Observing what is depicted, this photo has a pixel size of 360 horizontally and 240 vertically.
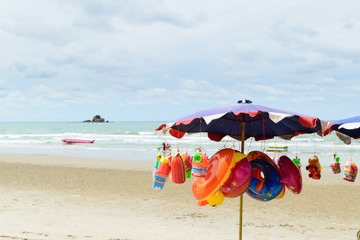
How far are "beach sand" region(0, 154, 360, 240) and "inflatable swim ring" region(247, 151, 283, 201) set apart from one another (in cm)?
337

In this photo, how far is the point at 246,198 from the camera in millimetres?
11688

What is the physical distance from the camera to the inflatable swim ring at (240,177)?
4.61 meters

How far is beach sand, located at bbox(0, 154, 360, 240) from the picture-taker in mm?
8047

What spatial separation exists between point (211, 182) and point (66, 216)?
6173 mm

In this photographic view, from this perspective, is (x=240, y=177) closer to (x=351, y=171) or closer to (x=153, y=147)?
(x=351, y=171)

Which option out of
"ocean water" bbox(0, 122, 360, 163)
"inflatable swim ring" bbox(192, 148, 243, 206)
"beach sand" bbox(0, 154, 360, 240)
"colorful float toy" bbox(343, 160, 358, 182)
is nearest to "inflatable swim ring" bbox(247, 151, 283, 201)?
"inflatable swim ring" bbox(192, 148, 243, 206)

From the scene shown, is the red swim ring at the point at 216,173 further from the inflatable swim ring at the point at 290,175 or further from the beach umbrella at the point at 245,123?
the inflatable swim ring at the point at 290,175

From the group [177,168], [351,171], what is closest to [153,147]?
[351,171]

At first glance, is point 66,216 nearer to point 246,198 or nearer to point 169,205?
point 169,205

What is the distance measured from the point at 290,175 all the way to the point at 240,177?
92 centimetres

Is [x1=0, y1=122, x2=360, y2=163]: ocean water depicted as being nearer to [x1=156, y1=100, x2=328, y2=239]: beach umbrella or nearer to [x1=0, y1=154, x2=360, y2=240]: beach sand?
[x1=0, y1=154, x2=360, y2=240]: beach sand

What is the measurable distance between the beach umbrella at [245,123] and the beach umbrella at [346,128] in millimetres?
346

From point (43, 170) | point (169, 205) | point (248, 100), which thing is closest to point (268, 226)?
point (169, 205)

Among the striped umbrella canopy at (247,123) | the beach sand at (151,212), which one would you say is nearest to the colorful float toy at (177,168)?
the striped umbrella canopy at (247,123)
